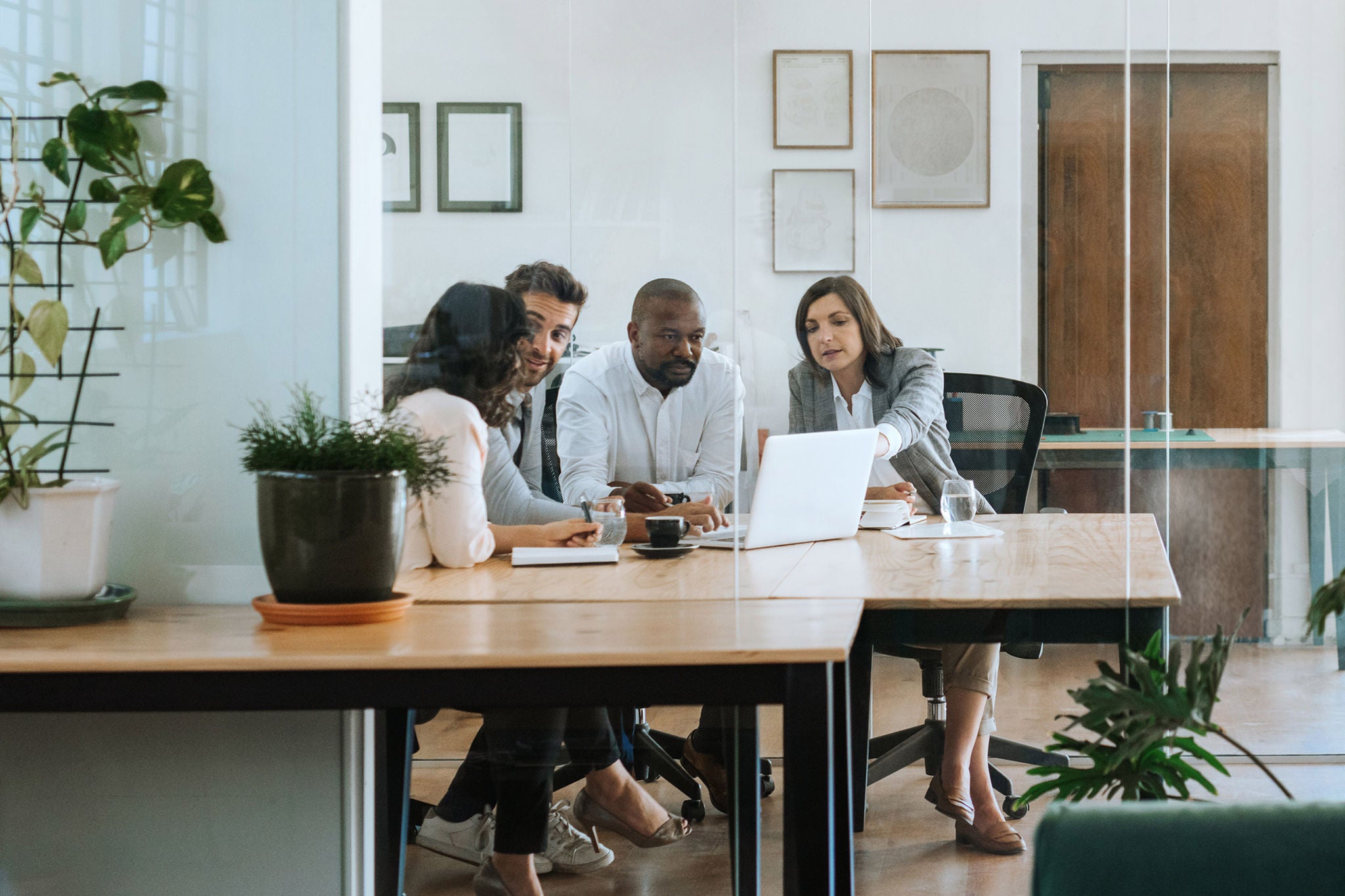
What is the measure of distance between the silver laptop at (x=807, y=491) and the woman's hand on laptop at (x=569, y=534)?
223 mm

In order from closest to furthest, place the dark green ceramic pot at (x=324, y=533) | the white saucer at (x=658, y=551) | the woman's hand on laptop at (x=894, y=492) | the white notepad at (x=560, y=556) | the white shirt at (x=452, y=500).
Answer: the dark green ceramic pot at (x=324, y=533)
the white shirt at (x=452, y=500)
the white notepad at (x=560, y=556)
the white saucer at (x=658, y=551)
the woman's hand on laptop at (x=894, y=492)

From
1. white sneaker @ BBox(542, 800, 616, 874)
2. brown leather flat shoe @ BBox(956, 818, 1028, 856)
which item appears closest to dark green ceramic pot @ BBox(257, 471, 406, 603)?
white sneaker @ BBox(542, 800, 616, 874)

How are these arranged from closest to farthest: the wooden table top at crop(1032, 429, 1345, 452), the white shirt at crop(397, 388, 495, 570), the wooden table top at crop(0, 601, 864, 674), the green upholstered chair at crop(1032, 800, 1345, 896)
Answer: the green upholstered chair at crop(1032, 800, 1345, 896)
the wooden table top at crop(0, 601, 864, 674)
the white shirt at crop(397, 388, 495, 570)
the wooden table top at crop(1032, 429, 1345, 452)

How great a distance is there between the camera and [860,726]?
269 cm

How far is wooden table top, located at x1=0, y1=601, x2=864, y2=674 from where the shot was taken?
141cm

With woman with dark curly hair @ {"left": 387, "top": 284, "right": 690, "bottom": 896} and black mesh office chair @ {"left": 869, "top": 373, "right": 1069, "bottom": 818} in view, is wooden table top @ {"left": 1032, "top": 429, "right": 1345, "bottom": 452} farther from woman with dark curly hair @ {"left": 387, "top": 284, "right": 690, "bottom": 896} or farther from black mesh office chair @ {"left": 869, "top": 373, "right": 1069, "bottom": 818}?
woman with dark curly hair @ {"left": 387, "top": 284, "right": 690, "bottom": 896}

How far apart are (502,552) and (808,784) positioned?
0.90 metres

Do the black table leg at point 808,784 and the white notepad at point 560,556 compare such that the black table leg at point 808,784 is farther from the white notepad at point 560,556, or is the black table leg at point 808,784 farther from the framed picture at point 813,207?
the framed picture at point 813,207

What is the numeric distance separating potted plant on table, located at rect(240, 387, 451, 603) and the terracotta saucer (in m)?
0.01

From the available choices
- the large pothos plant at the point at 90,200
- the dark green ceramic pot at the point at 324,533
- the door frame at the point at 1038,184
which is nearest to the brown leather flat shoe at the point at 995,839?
the door frame at the point at 1038,184

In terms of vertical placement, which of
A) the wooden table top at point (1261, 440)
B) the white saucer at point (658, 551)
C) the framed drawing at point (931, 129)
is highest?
the framed drawing at point (931, 129)


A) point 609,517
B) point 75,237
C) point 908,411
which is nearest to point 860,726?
point 908,411

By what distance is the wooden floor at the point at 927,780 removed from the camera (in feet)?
6.24

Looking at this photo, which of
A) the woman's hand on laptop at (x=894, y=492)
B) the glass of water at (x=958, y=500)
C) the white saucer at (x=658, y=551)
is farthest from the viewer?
the woman's hand on laptop at (x=894, y=492)
